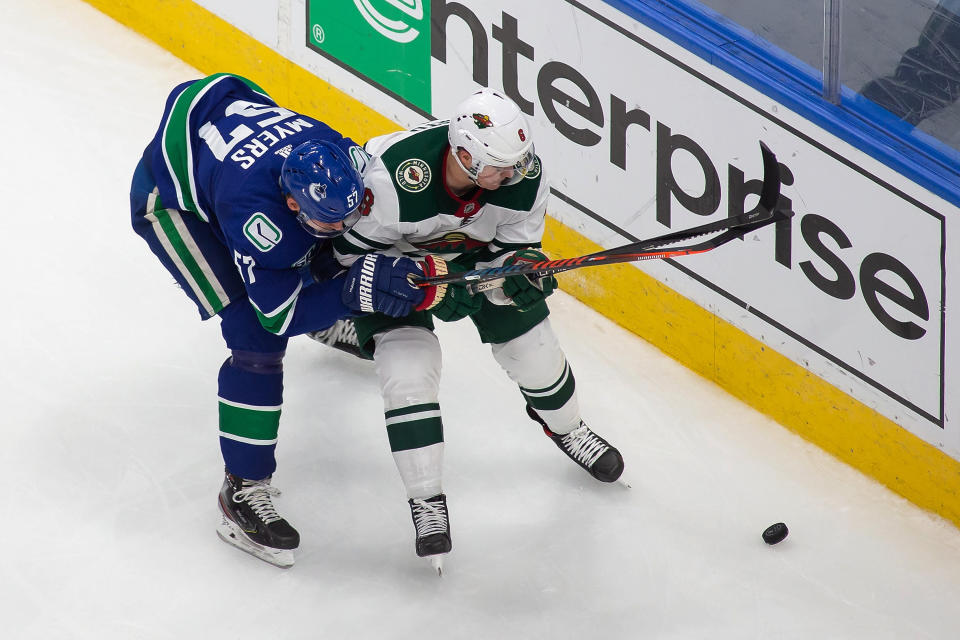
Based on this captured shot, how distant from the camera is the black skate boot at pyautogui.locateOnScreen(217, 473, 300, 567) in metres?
3.48

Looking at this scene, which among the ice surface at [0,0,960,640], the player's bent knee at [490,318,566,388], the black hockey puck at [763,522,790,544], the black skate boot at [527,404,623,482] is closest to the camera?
the ice surface at [0,0,960,640]

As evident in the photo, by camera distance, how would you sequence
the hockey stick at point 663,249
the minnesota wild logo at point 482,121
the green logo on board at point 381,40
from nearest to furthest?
the hockey stick at point 663,249 → the minnesota wild logo at point 482,121 → the green logo on board at point 381,40

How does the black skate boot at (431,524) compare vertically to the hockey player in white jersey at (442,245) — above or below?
below

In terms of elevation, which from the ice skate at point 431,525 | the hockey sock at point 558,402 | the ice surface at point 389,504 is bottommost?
the ice surface at point 389,504

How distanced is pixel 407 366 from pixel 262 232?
0.50m

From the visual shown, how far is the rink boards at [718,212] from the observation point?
3627 millimetres

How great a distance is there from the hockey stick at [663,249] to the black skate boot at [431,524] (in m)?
0.56

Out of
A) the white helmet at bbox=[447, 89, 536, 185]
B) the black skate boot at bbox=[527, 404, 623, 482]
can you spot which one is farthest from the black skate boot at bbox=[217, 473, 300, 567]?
the white helmet at bbox=[447, 89, 536, 185]

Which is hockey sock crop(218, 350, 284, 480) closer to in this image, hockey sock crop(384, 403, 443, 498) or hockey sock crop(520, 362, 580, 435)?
hockey sock crop(384, 403, 443, 498)

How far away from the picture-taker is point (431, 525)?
3.37m

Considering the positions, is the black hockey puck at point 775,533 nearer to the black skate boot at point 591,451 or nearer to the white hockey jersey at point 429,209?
the black skate boot at point 591,451

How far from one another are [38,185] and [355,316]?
1984 millimetres

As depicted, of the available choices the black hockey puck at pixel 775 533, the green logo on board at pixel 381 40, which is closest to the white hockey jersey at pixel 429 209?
the black hockey puck at pixel 775 533

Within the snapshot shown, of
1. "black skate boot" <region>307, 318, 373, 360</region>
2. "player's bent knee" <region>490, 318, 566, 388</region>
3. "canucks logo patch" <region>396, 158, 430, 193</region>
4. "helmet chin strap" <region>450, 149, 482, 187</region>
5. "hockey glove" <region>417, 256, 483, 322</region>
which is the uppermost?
"helmet chin strap" <region>450, 149, 482, 187</region>
